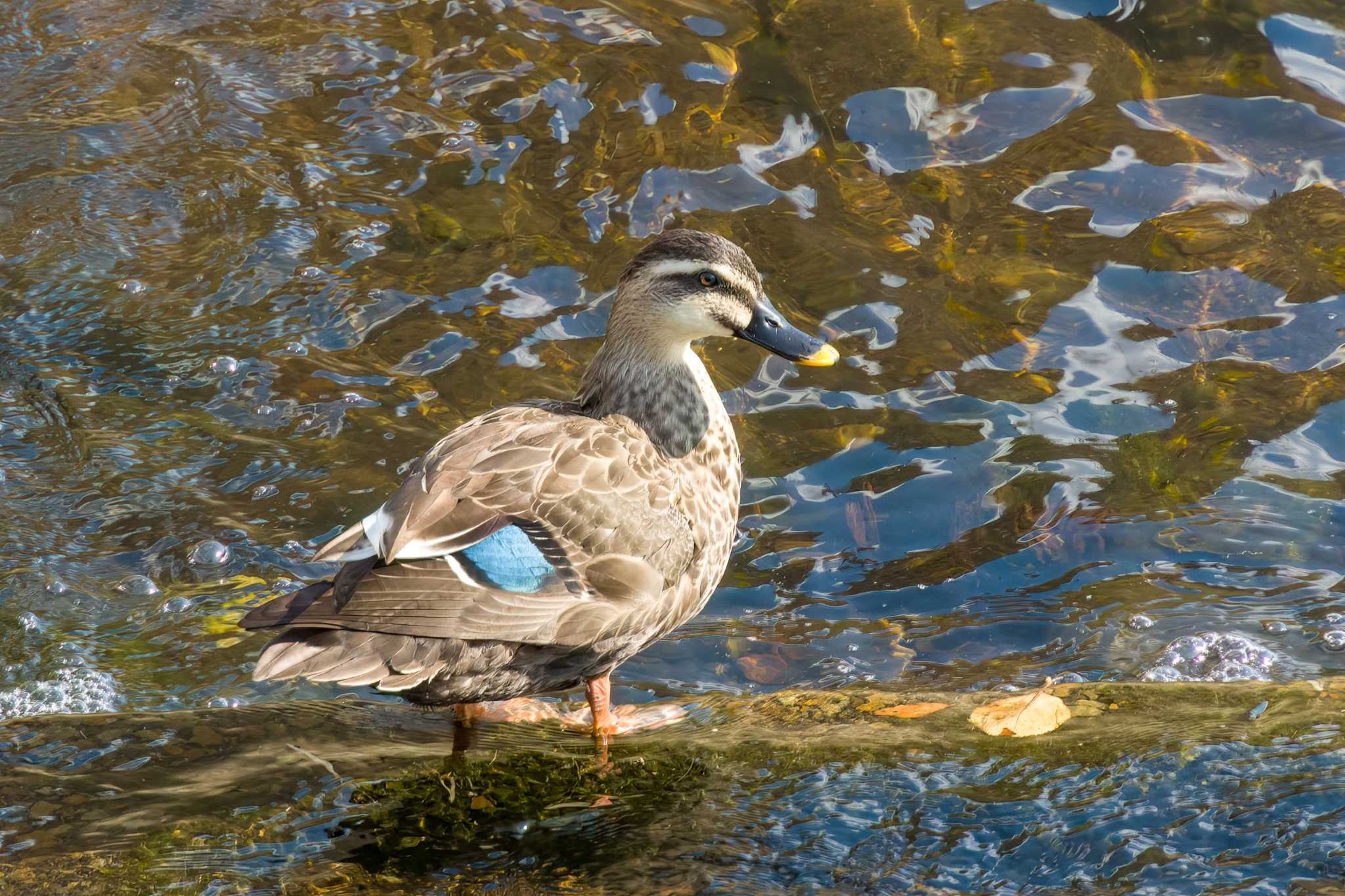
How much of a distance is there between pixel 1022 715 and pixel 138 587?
3865mm

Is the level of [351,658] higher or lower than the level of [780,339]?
lower

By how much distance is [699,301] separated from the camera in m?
5.26

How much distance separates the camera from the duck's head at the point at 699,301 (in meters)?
5.22

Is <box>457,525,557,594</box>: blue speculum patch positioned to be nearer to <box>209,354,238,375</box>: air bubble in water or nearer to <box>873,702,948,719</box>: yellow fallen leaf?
<box>873,702,948,719</box>: yellow fallen leaf

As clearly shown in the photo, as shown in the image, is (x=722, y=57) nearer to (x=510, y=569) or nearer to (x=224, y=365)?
(x=224, y=365)

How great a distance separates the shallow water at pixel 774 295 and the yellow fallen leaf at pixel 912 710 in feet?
2.82

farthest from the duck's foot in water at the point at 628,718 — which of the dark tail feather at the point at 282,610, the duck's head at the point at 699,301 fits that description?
the duck's head at the point at 699,301

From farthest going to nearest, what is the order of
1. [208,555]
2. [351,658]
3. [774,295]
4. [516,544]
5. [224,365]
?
1. [774,295]
2. [224,365]
3. [208,555]
4. [516,544]
5. [351,658]

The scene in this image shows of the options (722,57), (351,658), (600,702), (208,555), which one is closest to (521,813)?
(351,658)

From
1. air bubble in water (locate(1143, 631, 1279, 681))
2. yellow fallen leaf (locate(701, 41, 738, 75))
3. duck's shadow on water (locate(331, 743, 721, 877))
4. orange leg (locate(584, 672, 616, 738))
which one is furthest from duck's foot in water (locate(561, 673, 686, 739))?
yellow fallen leaf (locate(701, 41, 738, 75))

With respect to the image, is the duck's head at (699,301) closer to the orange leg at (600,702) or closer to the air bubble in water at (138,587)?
the orange leg at (600,702)

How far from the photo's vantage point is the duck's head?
522 cm

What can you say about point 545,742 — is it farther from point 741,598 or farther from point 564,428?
point 741,598

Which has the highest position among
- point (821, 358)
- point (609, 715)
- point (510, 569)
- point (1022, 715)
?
point (821, 358)
